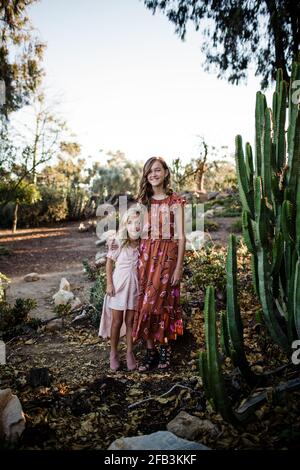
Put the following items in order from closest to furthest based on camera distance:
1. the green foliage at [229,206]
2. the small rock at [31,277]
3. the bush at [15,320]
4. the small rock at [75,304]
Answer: the bush at [15,320], the small rock at [75,304], the small rock at [31,277], the green foliage at [229,206]

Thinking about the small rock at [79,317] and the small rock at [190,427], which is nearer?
the small rock at [190,427]

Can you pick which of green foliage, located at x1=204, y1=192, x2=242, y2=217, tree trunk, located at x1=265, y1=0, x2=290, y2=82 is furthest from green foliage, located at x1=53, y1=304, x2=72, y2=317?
green foliage, located at x1=204, y1=192, x2=242, y2=217

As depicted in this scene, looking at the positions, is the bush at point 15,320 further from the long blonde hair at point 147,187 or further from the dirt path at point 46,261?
the long blonde hair at point 147,187

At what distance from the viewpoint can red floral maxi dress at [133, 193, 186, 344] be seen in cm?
292

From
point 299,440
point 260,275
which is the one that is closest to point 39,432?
point 299,440

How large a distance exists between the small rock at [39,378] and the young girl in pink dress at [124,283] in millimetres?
534

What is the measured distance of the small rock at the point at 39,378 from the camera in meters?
2.76

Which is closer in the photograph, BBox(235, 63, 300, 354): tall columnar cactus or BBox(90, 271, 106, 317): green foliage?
BBox(235, 63, 300, 354): tall columnar cactus

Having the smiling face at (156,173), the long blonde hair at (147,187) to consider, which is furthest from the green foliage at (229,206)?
the smiling face at (156,173)

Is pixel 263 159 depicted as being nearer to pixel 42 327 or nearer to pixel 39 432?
pixel 39 432

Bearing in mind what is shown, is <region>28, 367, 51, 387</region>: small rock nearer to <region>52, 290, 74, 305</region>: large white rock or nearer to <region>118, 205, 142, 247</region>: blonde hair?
<region>118, 205, 142, 247</region>: blonde hair

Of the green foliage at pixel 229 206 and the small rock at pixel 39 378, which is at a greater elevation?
the green foliage at pixel 229 206

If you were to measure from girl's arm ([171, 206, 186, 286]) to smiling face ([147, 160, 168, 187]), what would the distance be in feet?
0.92

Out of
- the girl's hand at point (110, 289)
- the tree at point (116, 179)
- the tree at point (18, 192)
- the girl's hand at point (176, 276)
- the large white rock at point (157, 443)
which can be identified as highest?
the tree at point (116, 179)
